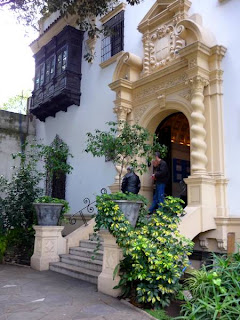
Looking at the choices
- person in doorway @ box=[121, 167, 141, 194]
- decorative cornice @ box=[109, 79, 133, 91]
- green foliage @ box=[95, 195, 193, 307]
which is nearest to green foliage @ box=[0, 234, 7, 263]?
person in doorway @ box=[121, 167, 141, 194]

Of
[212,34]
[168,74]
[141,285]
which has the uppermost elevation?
[212,34]

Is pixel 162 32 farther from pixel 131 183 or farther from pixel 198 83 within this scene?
pixel 131 183

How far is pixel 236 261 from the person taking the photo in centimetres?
493

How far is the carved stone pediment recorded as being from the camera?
8938 millimetres

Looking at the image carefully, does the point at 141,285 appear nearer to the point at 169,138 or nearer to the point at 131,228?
the point at 131,228

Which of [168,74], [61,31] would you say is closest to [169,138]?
[168,74]

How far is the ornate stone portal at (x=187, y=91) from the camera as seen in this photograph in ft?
24.0

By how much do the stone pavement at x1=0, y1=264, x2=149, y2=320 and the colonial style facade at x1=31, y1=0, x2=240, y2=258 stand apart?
240cm

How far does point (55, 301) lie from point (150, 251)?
1.78 metres

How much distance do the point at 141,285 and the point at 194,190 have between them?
3123 mm

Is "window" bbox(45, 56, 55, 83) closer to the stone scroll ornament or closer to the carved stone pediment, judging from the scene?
the carved stone pediment

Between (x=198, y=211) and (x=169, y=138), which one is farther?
(x=169, y=138)

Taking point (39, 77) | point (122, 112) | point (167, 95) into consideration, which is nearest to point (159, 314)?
point (167, 95)

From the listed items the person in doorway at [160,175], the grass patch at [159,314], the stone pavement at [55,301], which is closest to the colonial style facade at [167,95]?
the person in doorway at [160,175]
